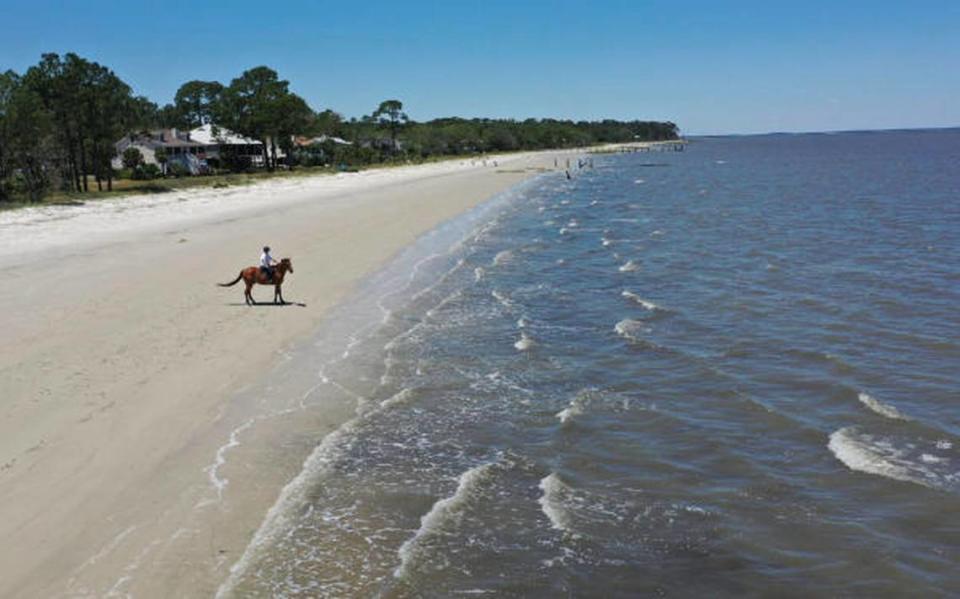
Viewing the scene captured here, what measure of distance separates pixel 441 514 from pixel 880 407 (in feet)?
26.2

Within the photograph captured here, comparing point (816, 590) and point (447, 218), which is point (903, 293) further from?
point (447, 218)

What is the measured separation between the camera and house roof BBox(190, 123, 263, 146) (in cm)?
10175

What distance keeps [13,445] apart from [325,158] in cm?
10959

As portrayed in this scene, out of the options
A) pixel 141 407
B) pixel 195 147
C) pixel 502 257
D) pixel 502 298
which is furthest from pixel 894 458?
pixel 195 147

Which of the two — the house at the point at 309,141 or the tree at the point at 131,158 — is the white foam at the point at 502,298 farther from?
the house at the point at 309,141

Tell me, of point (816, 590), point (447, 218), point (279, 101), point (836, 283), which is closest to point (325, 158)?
point (279, 101)

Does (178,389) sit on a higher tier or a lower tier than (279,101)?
lower

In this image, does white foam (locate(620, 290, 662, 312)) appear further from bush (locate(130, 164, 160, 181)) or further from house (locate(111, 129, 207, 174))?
house (locate(111, 129, 207, 174))

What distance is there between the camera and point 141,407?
13.0 meters

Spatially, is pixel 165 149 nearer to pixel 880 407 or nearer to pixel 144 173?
pixel 144 173

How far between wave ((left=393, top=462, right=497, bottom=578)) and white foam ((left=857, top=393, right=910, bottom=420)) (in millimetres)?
6528

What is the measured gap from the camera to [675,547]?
29.5 ft

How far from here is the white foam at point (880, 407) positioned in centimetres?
1313

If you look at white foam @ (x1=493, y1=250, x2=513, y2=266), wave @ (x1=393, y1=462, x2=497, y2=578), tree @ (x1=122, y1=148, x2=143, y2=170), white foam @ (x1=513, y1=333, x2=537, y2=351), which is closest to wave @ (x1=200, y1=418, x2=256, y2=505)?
wave @ (x1=393, y1=462, x2=497, y2=578)
